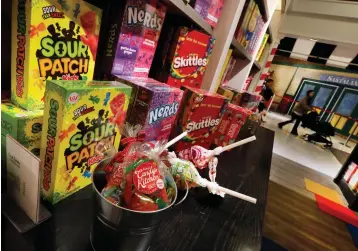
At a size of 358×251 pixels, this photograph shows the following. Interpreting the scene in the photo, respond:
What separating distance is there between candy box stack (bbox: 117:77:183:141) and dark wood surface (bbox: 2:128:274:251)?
23cm

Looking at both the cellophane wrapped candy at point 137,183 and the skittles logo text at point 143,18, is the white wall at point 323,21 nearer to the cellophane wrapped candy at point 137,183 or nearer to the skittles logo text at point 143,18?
the skittles logo text at point 143,18

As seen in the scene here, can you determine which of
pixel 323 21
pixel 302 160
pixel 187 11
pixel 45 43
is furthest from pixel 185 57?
pixel 302 160

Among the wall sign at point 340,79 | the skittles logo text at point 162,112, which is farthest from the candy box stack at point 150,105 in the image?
the wall sign at point 340,79

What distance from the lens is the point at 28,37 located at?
1.34 feet

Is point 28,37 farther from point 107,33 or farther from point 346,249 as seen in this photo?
point 346,249

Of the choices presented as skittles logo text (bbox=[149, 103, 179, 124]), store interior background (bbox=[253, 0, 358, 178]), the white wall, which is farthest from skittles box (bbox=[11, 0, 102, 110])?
the white wall

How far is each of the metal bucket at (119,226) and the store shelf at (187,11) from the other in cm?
54

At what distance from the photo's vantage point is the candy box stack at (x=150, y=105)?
0.62 metres

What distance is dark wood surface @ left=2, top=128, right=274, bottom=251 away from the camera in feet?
1.34

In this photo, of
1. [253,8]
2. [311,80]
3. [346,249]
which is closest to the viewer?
[253,8]

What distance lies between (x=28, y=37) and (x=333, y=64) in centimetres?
1105

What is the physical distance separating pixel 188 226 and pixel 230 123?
2.21ft

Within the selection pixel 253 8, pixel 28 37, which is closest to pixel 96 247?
pixel 28 37

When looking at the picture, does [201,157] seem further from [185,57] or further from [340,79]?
[340,79]
